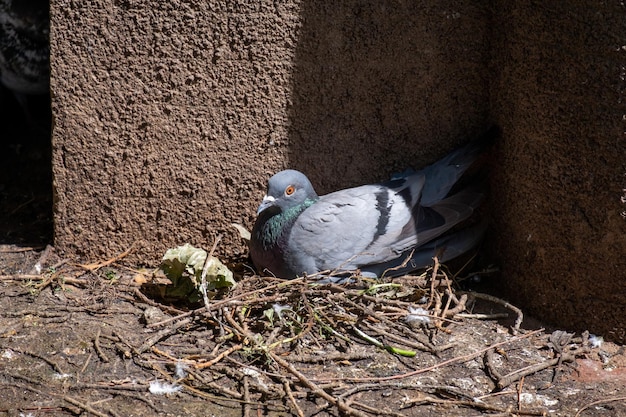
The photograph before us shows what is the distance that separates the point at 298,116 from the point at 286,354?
3.74ft

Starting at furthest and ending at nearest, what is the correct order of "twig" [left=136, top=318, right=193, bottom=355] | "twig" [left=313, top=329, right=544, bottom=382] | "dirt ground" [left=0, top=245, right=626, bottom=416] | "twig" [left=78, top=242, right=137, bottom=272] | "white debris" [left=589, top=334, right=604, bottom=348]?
"twig" [left=78, top=242, right=137, bottom=272] < "white debris" [left=589, top=334, right=604, bottom=348] < "twig" [left=136, top=318, right=193, bottom=355] < "twig" [left=313, top=329, right=544, bottom=382] < "dirt ground" [left=0, top=245, right=626, bottom=416]

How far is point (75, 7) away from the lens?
3.60m

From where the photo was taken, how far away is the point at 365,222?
12.1 ft

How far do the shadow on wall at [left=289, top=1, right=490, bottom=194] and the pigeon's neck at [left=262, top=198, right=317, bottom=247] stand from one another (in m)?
0.27

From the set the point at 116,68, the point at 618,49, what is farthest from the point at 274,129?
the point at 618,49

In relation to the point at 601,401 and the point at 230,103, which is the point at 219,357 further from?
the point at 601,401

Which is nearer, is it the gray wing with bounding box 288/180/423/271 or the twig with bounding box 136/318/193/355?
the twig with bounding box 136/318/193/355

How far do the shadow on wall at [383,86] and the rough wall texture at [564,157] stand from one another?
0.15 m

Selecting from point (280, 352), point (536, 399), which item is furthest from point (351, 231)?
point (536, 399)

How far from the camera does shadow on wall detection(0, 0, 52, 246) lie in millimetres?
4547

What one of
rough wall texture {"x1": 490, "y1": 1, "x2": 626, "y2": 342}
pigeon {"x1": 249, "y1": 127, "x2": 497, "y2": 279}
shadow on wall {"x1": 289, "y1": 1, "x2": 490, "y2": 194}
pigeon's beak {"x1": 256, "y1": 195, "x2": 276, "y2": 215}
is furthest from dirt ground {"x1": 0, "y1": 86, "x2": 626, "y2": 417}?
shadow on wall {"x1": 289, "y1": 1, "x2": 490, "y2": 194}

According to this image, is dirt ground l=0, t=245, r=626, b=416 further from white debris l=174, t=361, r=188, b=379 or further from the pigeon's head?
the pigeon's head

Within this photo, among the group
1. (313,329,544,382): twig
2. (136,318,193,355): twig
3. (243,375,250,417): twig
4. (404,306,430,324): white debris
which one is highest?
(404,306,430,324): white debris

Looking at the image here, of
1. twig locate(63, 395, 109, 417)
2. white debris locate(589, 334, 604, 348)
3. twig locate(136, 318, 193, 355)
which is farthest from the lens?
white debris locate(589, 334, 604, 348)
